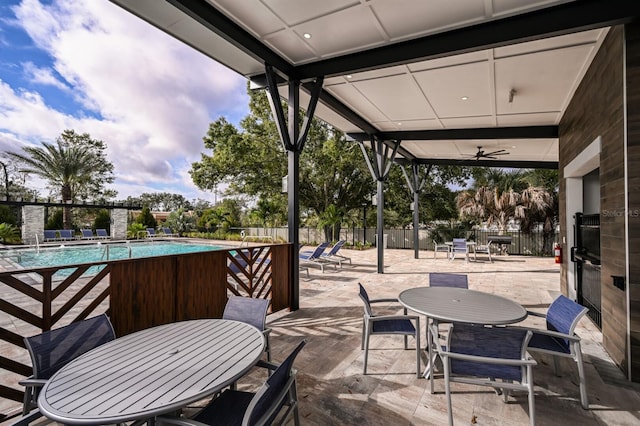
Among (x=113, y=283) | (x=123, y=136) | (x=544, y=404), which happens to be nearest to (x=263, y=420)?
(x=113, y=283)

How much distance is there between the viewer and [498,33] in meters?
3.22

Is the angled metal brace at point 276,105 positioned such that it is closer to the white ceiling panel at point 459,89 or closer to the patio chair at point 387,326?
the white ceiling panel at point 459,89

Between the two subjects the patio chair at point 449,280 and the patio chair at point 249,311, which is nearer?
the patio chair at point 249,311

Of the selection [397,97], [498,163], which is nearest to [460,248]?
[498,163]

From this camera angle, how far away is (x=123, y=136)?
4400 cm

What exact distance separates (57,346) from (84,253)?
1403 centimetres

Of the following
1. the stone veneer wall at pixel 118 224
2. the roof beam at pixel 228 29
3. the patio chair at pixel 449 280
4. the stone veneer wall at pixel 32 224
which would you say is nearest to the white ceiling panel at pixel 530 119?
the patio chair at pixel 449 280

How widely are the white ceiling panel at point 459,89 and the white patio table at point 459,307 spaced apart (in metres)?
3.27

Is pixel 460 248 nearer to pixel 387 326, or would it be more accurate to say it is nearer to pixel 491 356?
pixel 387 326

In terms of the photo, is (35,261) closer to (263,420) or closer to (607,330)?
(263,420)

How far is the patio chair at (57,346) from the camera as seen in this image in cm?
154

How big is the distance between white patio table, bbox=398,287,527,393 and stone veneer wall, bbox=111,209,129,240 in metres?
19.9

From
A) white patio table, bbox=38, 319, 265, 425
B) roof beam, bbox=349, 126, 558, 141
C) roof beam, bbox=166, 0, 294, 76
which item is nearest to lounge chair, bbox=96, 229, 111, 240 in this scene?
roof beam, bbox=349, 126, 558, 141

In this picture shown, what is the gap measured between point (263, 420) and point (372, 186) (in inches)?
598
